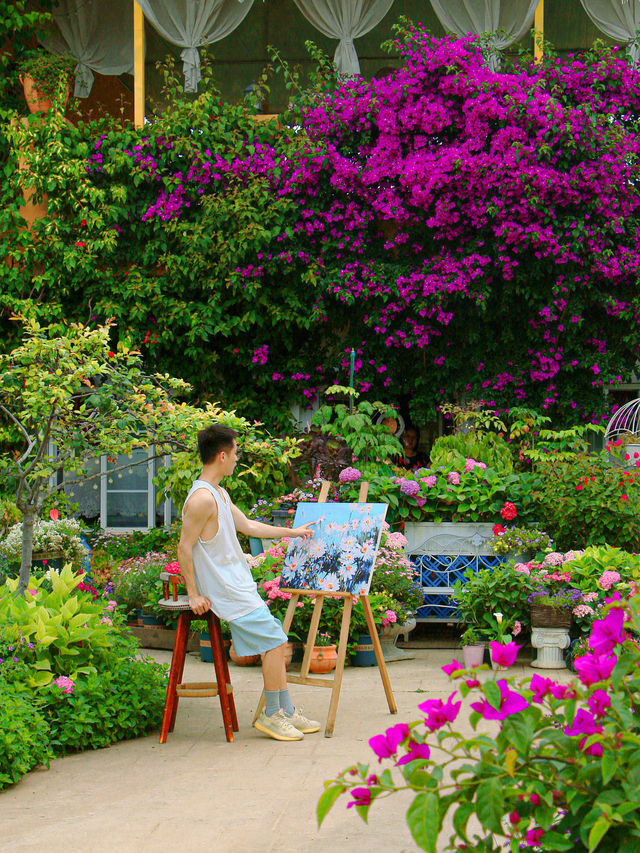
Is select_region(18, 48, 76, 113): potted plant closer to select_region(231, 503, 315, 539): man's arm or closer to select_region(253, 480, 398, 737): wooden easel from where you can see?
select_region(231, 503, 315, 539): man's arm

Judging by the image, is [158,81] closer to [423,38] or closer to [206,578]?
[423,38]

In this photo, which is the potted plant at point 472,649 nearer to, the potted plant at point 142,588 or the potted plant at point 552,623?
the potted plant at point 552,623

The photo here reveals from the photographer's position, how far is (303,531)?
5270 mm

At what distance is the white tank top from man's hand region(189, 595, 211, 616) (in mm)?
75

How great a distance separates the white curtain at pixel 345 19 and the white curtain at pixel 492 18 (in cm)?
75

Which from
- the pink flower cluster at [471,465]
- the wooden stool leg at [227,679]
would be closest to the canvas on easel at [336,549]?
the wooden stool leg at [227,679]

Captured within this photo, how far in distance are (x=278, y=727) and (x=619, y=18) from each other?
29.9 ft

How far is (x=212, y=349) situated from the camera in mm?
10742

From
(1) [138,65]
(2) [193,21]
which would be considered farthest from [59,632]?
(2) [193,21]

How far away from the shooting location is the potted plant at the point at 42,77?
425 inches

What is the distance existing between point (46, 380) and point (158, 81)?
8941mm

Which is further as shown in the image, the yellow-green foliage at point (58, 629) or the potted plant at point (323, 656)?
the potted plant at point (323, 656)

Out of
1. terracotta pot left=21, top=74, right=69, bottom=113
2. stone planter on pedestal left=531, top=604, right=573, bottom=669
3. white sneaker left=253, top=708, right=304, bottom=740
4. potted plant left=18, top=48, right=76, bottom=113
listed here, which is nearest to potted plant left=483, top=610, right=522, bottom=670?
stone planter on pedestal left=531, top=604, right=573, bottom=669

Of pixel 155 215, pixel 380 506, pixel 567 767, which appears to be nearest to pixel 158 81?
pixel 155 215
